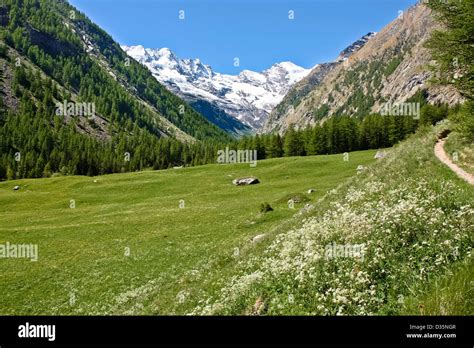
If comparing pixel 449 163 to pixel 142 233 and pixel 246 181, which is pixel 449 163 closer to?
pixel 142 233

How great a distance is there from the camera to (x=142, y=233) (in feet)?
138

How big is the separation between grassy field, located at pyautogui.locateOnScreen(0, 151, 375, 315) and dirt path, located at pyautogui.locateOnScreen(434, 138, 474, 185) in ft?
34.1

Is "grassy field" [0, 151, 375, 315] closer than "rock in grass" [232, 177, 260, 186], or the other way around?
"grassy field" [0, 151, 375, 315]

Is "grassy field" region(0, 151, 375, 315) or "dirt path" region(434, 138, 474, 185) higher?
"dirt path" region(434, 138, 474, 185)

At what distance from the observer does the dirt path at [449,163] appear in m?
20.9

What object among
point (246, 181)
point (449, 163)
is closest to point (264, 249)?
point (449, 163)

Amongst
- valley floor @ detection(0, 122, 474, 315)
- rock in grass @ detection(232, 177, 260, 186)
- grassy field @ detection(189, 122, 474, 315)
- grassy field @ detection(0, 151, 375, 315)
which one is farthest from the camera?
rock in grass @ detection(232, 177, 260, 186)

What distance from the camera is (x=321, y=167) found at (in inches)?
3014

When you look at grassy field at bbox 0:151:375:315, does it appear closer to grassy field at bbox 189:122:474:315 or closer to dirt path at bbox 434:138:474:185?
grassy field at bbox 189:122:474:315

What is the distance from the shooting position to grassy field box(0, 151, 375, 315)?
23469 mm

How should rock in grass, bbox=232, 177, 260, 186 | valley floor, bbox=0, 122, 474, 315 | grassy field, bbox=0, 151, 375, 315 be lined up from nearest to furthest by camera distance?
Answer: valley floor, bbox=0, 122, 474, 315, grassy field, bbox=0, 151, 375, 315, rock in grass, bbox=232, 177, 260, 186

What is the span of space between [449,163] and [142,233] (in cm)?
3014

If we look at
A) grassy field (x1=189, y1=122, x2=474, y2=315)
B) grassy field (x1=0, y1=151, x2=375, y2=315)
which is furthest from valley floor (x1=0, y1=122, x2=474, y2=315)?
grassy field (x1=0, y1=151, x2=375, y2=315)
